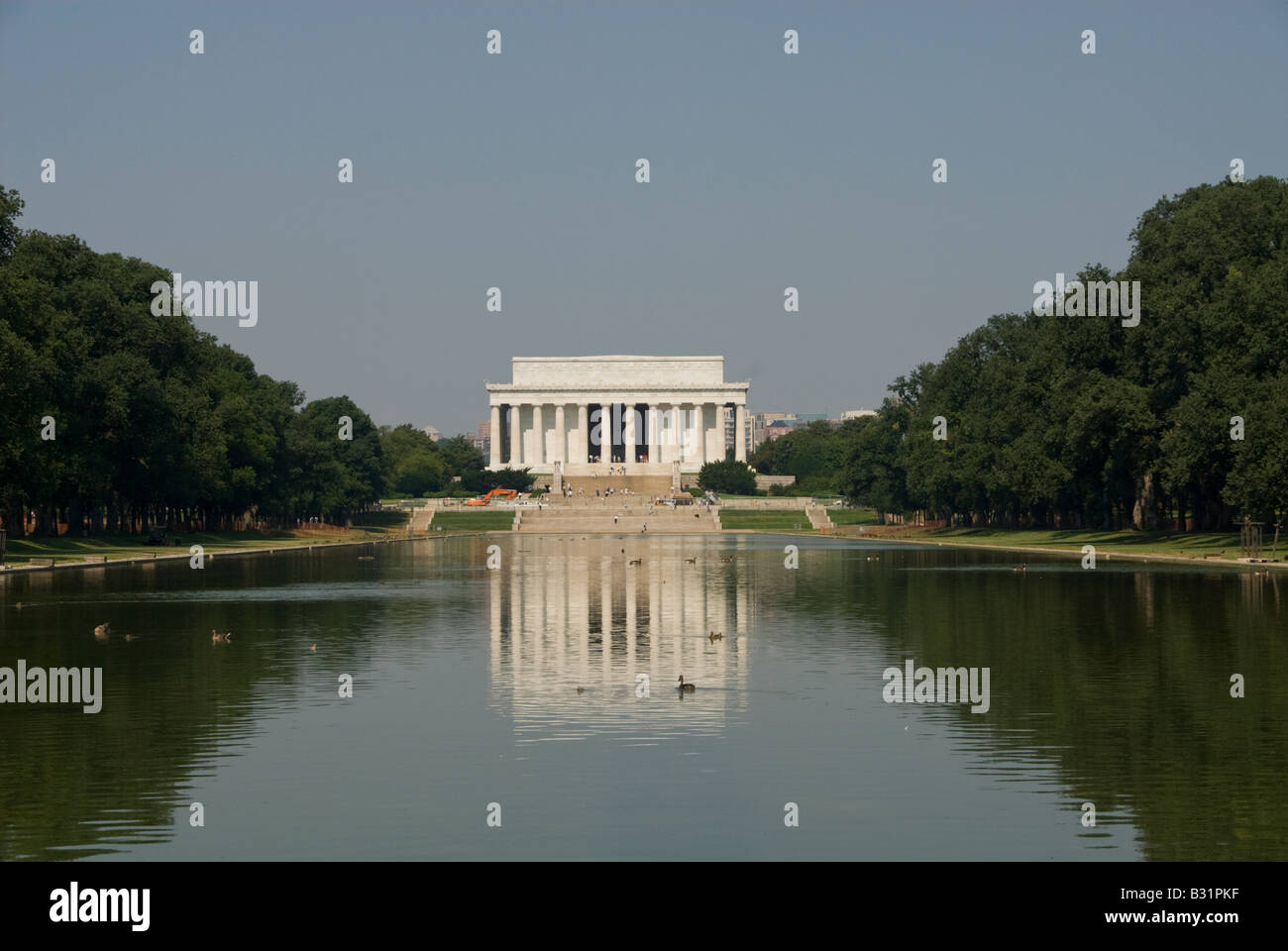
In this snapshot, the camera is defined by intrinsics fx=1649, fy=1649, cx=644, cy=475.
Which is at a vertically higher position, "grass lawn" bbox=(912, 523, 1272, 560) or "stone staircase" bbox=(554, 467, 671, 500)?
"stone staircase" bbox=(554, 467, 671, 500)

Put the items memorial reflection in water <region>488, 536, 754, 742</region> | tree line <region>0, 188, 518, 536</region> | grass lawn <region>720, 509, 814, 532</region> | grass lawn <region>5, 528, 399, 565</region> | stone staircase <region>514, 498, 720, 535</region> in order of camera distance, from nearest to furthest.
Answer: memorial reflection in water <region>488, 536, 754, 742</region>
tree line <region>0, 188, 518, 536</region>
grass lawn <region>5, 528, 399, 565</region>
stone staircase <region>514, 498, 720, 535</region>
grass lawn <region>720, 509, 814, 532</region>

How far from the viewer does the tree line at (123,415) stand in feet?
219

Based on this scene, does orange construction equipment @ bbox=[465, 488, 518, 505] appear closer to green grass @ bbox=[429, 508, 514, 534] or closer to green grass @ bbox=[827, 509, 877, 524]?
green grass @ bbox=[429, 508, 514, 534]

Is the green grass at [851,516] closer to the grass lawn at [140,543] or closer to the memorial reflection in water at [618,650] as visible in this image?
the grass lawn at [140,543]

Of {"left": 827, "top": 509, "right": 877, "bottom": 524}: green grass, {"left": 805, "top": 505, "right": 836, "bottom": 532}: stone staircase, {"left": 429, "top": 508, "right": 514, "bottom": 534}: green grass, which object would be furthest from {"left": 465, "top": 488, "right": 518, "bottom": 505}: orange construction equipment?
{"left": 827, "top": 509, "right": 877, "bottom": 524}: green grass

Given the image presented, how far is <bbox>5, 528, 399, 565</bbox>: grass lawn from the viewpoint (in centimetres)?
7225

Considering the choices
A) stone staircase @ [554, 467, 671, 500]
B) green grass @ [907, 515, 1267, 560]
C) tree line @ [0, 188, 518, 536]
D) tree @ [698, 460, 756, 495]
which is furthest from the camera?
stone staircase @ [554, 467, 671, 500]

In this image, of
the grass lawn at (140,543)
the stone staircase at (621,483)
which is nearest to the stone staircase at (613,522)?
the grass lawn at (140,543)

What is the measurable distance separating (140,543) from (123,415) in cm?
1151

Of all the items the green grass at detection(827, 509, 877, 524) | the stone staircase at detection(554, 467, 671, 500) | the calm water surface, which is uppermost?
the stone staircase at detection(554, 467, 671, 500)

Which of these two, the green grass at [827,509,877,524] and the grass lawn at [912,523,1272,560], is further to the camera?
the green grass at [827,509,877,524]

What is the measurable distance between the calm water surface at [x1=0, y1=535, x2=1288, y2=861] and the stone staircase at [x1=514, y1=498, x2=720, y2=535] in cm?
8701

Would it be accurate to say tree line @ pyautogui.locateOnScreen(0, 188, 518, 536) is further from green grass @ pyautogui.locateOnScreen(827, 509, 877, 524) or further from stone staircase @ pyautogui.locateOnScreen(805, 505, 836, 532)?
green grass @ pyautogui.locateOnScreen(827, 509, 877, 524)
